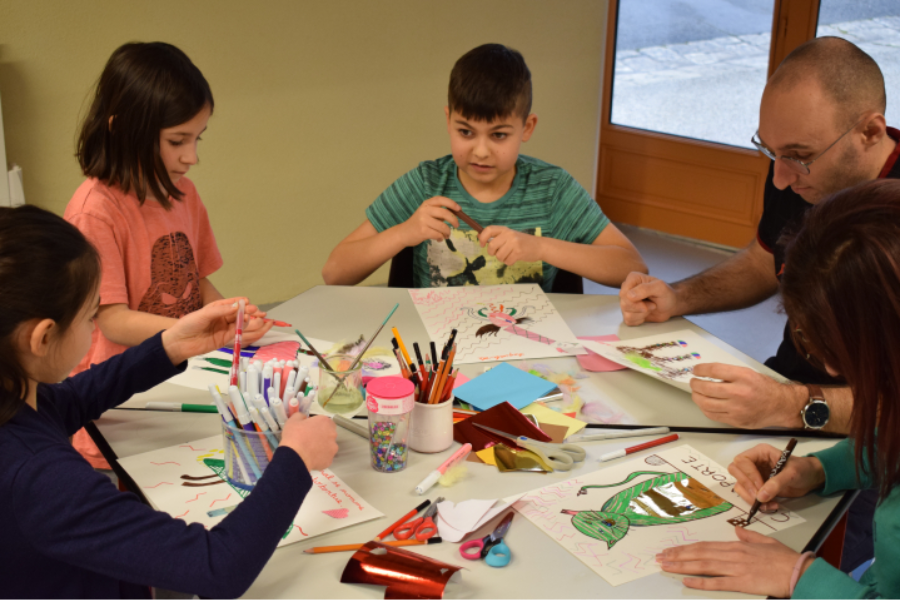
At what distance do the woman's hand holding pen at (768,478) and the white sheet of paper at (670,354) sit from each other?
255 mm

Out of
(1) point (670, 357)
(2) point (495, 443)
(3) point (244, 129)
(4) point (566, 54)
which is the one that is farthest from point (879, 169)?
(4) point (566, 54)

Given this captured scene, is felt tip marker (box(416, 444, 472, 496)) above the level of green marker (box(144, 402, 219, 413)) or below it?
above

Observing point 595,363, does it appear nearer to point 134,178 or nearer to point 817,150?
point 817,150

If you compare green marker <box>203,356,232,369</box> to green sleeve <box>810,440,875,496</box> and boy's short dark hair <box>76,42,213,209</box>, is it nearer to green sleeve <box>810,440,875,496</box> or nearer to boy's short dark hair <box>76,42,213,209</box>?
boy's short dark hair <box>76,42,213,209</box>

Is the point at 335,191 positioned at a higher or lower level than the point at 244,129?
lower

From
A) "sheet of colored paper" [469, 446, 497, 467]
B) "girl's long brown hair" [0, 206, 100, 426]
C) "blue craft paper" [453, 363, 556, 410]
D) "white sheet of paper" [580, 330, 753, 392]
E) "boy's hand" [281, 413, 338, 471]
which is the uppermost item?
"girl's long brown hair" [0, 206, 100, 426]

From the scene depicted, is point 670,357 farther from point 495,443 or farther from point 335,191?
point 335,191

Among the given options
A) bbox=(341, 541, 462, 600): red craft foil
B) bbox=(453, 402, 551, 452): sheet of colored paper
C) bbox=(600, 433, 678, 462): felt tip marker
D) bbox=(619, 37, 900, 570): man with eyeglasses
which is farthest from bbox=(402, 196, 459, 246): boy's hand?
bbox=(341, 541, 462, 600): red craft foil

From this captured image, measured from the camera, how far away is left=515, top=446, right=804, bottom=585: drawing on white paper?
0.98m

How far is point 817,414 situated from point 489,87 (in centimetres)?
104

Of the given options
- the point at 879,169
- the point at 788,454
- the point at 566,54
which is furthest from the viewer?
the point at 566,54

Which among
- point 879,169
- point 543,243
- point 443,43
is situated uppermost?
point 443,43

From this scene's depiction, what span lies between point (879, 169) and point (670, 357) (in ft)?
2.10

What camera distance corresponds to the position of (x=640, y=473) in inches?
45.6
